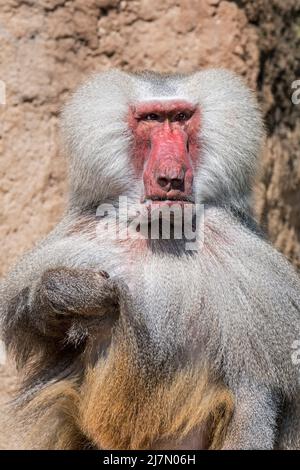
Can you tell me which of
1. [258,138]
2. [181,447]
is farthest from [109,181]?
[181,447]

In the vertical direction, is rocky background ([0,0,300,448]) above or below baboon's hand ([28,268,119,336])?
above

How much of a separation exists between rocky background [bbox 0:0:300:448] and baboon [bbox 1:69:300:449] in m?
1.13

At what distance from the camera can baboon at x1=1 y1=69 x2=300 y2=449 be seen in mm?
4121

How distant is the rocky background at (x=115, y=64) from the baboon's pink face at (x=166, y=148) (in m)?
1.41

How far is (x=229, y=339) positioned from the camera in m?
4.12

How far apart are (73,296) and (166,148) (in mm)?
735

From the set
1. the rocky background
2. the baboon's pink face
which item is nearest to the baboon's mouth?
the baboon's pink face

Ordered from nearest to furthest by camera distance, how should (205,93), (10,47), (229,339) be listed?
(229,339)
(205,93)
(10,47)

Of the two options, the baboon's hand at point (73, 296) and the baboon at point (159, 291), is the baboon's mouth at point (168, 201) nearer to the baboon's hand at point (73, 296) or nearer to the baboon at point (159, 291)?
the baboon at point (159, 291)

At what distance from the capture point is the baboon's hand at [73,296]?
4074mm

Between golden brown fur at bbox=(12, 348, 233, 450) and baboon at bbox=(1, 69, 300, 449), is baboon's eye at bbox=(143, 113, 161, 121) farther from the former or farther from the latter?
golden brown fur at bbox=(12, 348, 233, 450)
